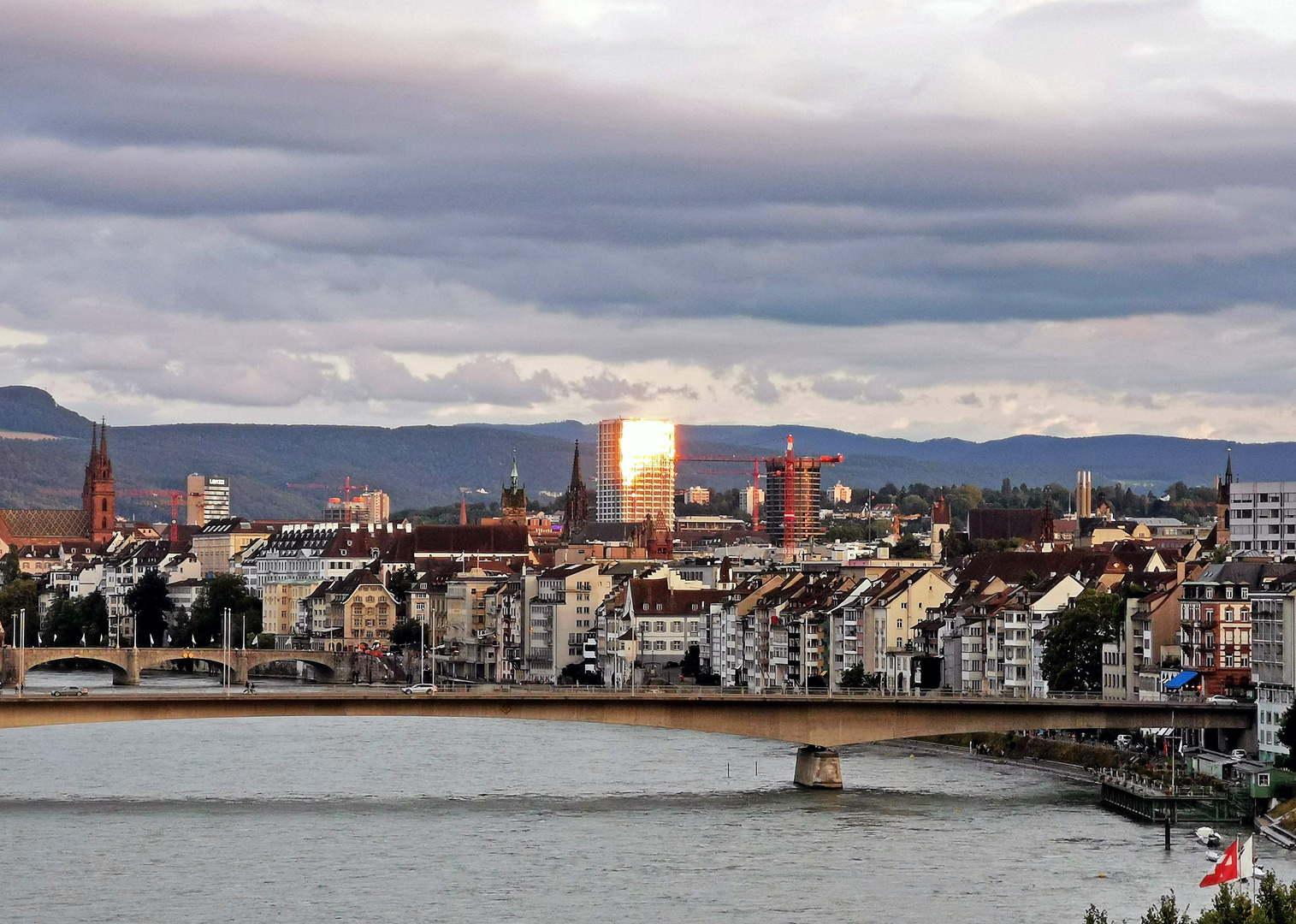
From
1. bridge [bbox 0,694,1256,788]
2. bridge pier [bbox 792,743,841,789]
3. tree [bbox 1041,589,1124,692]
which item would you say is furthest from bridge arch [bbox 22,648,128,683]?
bridge pier [bbox 792,743,841,789]

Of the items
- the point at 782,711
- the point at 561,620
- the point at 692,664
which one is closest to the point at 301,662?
the point at 561,620

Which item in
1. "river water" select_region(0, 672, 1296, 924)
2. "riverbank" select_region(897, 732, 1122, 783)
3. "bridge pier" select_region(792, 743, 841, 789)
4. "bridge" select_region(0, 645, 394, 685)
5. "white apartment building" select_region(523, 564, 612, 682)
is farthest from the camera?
"white apartment building" select_region(523, 564, 612, 682)

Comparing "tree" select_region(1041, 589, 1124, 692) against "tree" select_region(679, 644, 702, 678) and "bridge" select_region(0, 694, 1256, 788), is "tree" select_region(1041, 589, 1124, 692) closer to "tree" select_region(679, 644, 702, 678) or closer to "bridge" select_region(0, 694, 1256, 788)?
"bridge" select_region(0, 694, 1256, 788)

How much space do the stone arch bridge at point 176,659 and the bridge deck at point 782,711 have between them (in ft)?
233

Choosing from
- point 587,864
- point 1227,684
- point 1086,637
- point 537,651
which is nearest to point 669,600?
point 537,651

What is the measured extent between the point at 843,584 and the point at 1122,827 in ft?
237

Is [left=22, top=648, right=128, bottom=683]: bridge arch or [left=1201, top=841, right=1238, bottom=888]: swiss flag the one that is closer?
[left=1201, top=841, right=1238, bottom=888]: swiss flag

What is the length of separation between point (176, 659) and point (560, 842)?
100501mm

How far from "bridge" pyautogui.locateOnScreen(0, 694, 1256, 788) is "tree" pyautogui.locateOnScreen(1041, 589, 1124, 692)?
63.4ft

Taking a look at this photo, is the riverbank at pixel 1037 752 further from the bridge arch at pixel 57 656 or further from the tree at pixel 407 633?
the tree at pixel 407 633

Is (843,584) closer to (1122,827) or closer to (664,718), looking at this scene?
(664,718)

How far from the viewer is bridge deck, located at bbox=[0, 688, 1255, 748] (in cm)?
8419

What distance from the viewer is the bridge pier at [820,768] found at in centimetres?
8431

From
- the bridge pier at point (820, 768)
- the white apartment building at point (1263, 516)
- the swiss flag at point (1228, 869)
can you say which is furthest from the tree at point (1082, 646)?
the swiss flag at point (1228, 869)
